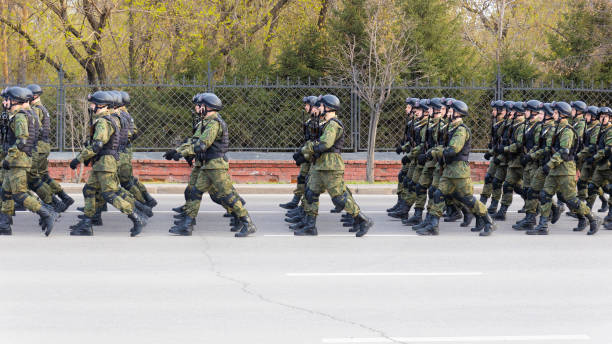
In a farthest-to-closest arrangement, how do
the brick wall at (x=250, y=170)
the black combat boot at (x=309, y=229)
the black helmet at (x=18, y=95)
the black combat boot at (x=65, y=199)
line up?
the brick wall at (x=250, y=170)
the black combat boot at (x=65, y=199)
the black combat boot at (x=309, y=229)
the black helmet at (x=18, y=95)

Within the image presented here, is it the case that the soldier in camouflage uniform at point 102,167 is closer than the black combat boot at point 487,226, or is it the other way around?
the soldier in camouflage uniform at point 102,167

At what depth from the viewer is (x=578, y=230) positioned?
12781 millimetres

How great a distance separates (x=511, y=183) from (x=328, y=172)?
362cm

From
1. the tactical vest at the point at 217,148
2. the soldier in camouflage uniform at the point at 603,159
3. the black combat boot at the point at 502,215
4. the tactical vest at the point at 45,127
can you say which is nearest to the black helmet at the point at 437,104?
the black combat boot at the point at 502,215

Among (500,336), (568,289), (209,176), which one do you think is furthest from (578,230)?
(500,336)

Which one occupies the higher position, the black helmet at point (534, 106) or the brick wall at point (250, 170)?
the black helmet at point (534, 106)

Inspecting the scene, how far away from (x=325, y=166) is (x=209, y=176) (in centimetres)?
157

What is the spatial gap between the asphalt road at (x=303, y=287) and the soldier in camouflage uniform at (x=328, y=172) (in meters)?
0.33

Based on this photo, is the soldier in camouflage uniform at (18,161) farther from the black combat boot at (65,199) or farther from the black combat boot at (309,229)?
the black combat boot at (309,229)

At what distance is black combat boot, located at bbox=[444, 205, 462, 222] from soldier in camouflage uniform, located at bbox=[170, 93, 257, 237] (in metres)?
3.52

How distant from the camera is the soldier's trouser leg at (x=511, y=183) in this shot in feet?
45.5

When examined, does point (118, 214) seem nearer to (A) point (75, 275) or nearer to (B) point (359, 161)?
(A) point (75, 275)

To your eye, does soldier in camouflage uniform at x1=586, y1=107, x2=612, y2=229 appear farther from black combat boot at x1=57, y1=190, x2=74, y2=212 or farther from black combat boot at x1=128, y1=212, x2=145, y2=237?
black combat boot at x1=57, y1=190, x2=74, y2=212

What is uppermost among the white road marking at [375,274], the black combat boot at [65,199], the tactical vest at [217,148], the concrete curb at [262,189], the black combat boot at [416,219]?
the tactical vest at [217,148]
